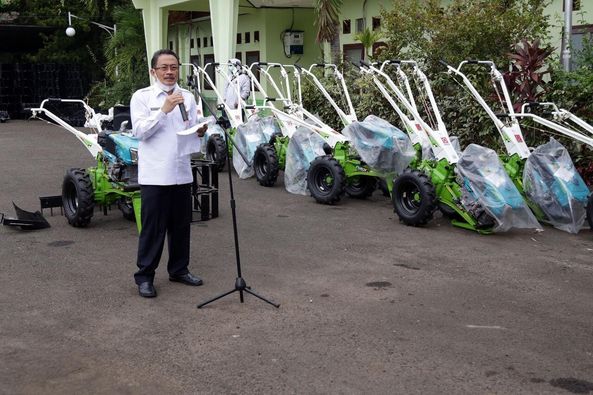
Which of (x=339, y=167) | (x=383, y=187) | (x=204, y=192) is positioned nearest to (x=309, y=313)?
(x=204, y=192)

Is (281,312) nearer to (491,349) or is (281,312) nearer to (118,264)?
(491,349)

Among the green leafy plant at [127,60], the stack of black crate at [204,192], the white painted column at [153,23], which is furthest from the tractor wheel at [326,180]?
the green leafy plant at [127,60]

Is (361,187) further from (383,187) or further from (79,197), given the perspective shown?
(79,197)

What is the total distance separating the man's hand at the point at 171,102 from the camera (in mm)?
5258

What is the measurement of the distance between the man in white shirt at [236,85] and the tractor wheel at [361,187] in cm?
345

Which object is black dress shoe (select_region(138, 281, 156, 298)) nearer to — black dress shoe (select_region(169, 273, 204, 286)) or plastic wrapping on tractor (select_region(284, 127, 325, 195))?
black dress shoe (select_region(169, 273, 204, 286))

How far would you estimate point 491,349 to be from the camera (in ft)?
15.3

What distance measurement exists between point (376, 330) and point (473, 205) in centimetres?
313

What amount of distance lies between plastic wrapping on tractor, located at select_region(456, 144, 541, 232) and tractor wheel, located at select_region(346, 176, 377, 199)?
208 centimetres

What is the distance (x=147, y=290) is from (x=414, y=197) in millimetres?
3679

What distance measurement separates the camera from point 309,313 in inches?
211

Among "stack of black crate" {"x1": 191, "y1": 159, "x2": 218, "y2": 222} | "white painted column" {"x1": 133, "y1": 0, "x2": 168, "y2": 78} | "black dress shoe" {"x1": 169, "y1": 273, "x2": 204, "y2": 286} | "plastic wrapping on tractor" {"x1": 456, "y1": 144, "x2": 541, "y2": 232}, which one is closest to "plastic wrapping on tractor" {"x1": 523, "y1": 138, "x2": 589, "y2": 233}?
"plastic wrapping on tractor" {"x1": 456, "y1": 144, "x2": 541, "y2": 232}

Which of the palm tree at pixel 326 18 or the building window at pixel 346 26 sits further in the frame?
the building window at pixel 346 26

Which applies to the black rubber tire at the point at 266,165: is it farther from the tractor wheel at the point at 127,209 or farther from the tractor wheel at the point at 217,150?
the tractor wheel at the point at 127,209
